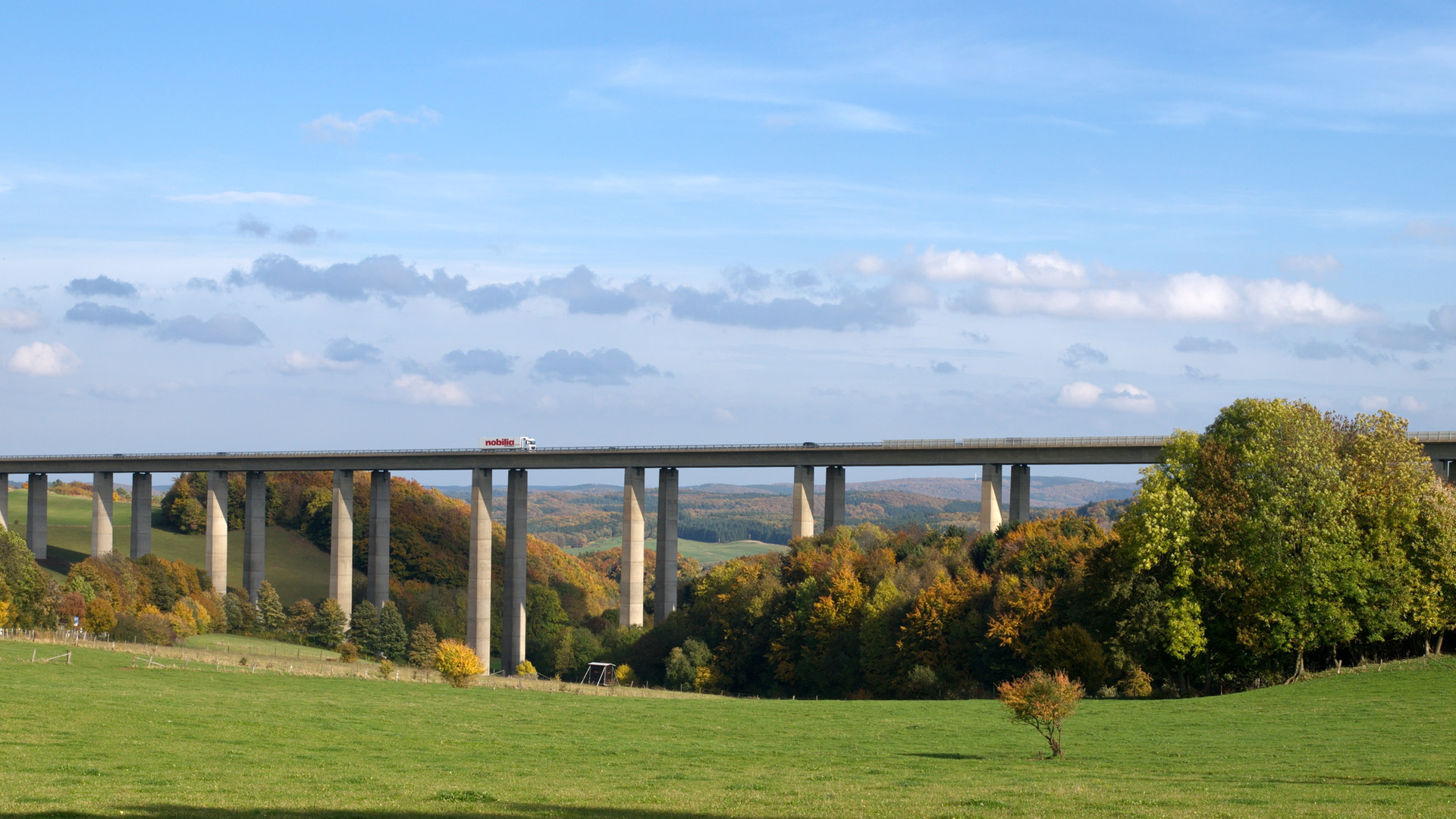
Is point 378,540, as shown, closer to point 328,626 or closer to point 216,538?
point 328,626

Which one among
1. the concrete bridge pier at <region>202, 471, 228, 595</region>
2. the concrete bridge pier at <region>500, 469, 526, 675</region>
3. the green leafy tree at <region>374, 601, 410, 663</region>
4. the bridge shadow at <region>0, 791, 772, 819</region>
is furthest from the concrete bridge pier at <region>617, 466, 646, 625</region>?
the bridge shadow at <region>0, 791, 772, 819</region>

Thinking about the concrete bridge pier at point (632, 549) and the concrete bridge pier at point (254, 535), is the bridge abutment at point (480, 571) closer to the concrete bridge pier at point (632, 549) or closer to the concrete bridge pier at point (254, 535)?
the concrete bridge pier at point (632, 549)

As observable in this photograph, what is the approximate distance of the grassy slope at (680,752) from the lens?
23.1 metres

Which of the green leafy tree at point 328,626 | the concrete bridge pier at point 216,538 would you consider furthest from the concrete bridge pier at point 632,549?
the concrete bridge pier at point 216,538

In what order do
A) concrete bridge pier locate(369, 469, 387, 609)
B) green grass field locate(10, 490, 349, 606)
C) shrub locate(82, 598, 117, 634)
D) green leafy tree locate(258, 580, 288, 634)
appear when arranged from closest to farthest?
shrub locate(82, 598, 117, 634), green leafy tree locate(258, 580, 288, 634), concrete bridge pier locate(369, 469, 387, 609), green grass field locate(10, 490, 349, 606)

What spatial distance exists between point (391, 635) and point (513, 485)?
1991cm

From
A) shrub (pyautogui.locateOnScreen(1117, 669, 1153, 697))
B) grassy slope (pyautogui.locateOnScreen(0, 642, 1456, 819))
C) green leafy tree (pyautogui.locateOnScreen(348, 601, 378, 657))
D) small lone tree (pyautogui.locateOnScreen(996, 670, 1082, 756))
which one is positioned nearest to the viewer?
grassy slope (pyautogui.locateOnScreen(0, 642, 1456, 819))

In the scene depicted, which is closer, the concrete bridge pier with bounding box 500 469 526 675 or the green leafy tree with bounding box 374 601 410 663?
the concrete bridge pier with bounding box 500 469 526 675

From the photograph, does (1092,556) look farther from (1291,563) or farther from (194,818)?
(194,818)

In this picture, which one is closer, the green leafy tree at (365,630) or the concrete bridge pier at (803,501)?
the concrete bridge pier at (803,501)

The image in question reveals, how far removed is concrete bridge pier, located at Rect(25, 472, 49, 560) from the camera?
135375mm

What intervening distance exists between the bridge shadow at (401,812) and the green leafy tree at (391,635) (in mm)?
104515

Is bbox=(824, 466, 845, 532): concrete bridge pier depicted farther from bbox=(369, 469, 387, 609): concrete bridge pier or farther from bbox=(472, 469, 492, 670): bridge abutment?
bbox=(369, 469, 387, 609): concrete bridge pier

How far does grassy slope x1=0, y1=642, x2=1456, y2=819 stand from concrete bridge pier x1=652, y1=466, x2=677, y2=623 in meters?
52.5
